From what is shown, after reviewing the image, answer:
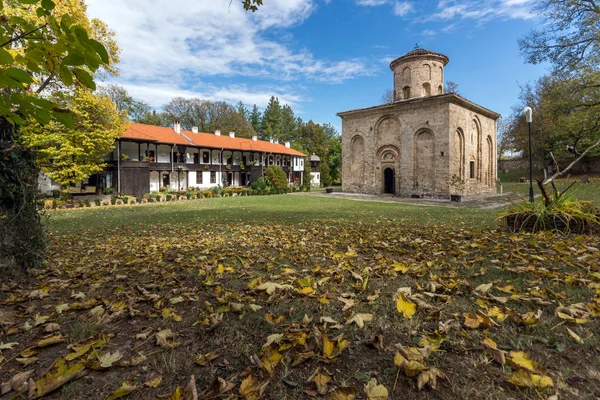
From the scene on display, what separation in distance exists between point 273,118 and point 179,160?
3095 cm

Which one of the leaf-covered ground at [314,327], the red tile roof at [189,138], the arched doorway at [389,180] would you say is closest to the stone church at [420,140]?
the arched doorway at [389,180]

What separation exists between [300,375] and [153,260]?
131 inches

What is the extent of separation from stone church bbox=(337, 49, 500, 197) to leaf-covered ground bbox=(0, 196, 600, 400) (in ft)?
56.7

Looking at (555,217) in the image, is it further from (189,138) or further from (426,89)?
(189,138)

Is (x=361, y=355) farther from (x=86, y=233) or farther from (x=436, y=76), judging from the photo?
(x=436, y=76)

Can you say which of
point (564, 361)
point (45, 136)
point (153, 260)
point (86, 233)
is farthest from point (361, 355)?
point (45, 136)

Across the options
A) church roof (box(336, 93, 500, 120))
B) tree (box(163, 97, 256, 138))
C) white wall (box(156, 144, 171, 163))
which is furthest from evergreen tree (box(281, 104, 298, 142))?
church roof (box(336, 93, 500, 120))

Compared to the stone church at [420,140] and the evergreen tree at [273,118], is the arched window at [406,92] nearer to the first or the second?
the stone church at [420,140]

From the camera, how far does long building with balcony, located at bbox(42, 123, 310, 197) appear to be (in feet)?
83.7

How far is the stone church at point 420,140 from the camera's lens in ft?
63.0

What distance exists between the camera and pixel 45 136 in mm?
17125

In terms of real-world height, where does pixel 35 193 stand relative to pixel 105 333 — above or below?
above

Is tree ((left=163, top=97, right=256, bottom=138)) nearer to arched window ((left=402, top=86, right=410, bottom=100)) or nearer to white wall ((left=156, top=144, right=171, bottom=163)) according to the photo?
white wall ((left=156, top=144, right=171, bottom=163))

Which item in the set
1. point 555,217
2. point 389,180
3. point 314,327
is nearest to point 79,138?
point 389,180
